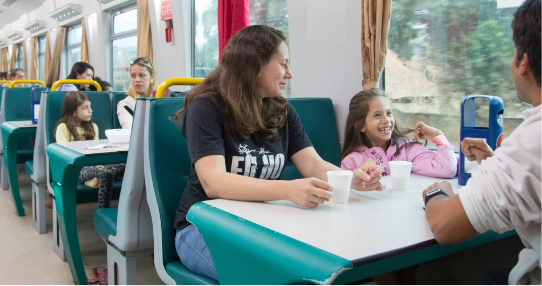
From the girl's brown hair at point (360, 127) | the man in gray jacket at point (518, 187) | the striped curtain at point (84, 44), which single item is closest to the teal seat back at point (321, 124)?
the girl's brown hair at point (360, 127)

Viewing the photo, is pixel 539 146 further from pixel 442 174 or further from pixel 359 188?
pixel 442 174

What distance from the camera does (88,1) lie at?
805cm

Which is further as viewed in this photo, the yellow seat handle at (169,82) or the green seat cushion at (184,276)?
the yellow seat handle at (169,82)

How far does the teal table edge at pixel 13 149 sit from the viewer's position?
335 cm

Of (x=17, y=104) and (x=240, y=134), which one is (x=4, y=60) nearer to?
(x=17, y=104)

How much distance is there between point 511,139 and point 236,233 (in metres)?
0.59

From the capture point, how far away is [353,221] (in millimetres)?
1016

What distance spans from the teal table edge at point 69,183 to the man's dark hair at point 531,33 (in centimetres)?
173

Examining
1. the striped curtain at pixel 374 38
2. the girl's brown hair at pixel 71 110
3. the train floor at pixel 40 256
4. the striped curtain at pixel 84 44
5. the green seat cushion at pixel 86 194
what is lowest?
→ the train floor at pixel 40 256

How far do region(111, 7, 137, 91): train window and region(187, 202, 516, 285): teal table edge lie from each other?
6.58 m

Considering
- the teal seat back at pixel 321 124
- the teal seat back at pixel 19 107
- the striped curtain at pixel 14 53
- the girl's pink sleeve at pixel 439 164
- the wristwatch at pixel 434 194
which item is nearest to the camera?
the wristwatch at pixel 434 194

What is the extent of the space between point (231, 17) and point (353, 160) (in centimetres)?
245

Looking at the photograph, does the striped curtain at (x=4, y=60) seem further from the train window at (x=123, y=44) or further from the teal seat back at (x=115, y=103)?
the teal seat back at (x=115, y=103)

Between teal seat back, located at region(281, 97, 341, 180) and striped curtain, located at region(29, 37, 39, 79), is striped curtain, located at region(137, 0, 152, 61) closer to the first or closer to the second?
teal seat back, located at region(281, 97, 341, 180)
